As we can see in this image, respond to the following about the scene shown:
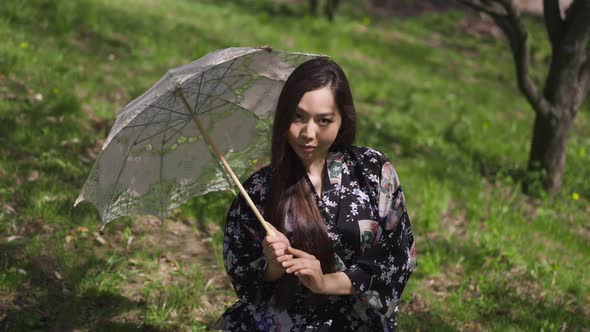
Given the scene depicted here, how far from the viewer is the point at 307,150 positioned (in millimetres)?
2850

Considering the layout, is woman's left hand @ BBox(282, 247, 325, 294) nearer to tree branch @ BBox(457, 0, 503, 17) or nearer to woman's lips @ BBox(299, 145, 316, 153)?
woman's lips @ BBox(299, 145, 316, 153)

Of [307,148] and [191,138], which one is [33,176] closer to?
[191,138]

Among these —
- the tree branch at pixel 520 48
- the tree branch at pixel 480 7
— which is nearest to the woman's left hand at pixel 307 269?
the tree branch at pixel 480 7

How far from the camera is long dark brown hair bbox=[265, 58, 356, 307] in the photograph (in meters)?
2.81

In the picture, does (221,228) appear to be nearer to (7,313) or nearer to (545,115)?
(7,313)

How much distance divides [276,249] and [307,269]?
0.49 feet

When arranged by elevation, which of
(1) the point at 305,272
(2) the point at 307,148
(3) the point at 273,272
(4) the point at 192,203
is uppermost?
(2) the point at 307,148

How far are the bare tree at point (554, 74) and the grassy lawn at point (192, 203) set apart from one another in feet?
1.19

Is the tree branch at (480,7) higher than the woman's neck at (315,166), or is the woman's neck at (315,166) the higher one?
the tree branch at (480,7)

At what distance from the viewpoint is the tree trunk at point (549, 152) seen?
661 centimetres

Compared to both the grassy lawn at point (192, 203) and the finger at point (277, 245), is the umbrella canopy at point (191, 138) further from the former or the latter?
the grassy lawn at point (192, 203)

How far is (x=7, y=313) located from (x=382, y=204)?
8.11 feet

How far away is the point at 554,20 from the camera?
636cm

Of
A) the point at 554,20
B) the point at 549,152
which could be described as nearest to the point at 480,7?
the point at 554,20
